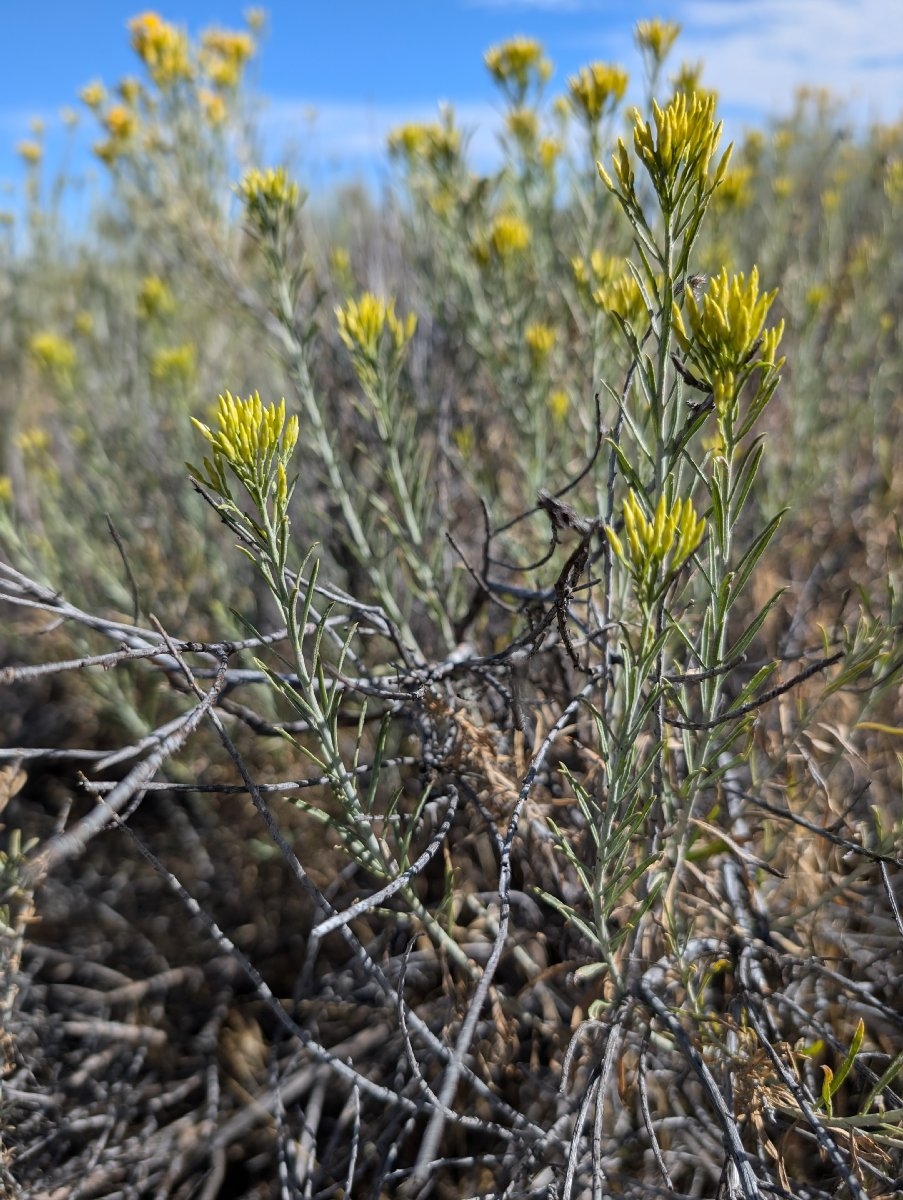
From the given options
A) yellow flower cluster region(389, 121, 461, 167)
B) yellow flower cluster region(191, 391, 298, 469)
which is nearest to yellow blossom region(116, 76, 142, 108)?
yellow flower cluster region(389, 121, 461, 167)

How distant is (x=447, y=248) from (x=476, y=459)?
0.66m

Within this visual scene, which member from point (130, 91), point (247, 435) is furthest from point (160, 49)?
point (247, 435)

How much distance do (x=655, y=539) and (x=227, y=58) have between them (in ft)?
11.6

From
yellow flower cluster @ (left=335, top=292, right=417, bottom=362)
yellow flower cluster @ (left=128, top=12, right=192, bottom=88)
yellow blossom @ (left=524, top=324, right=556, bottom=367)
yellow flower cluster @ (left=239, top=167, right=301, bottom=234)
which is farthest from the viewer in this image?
yellow flower cluster @ (left=128, top=12, right=192, bottom=88)

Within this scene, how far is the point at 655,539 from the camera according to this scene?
851 mm

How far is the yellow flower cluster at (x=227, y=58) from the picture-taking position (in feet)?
11.0

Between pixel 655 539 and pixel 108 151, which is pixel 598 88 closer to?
pixel 655 539

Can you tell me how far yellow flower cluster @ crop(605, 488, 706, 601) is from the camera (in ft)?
2.76

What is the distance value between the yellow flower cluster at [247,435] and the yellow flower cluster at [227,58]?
308cm

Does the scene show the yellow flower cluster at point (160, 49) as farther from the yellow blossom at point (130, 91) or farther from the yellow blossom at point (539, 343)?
the yellow blossom at point (539, 343)

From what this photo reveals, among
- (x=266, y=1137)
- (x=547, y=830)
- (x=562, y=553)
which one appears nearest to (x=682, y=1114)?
(x=547, y=830)

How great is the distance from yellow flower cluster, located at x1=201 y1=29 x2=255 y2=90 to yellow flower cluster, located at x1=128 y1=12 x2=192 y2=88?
307mm

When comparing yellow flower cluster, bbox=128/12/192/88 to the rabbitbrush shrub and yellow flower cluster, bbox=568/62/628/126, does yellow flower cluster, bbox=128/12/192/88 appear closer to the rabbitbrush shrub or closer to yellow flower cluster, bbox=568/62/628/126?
the rabbitbrush shrub

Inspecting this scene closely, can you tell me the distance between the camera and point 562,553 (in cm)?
190
